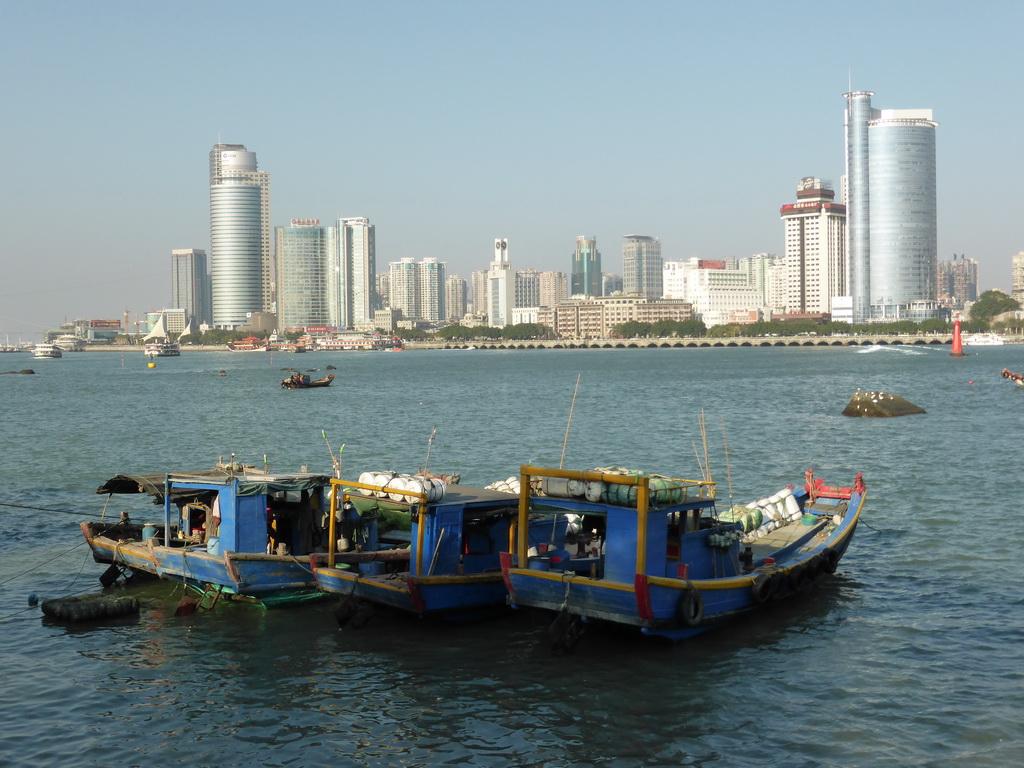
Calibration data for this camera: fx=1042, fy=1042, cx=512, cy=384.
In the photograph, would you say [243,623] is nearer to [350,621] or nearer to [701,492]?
[350,621]

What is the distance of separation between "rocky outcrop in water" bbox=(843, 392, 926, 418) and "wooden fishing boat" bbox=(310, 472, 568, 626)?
148 ft

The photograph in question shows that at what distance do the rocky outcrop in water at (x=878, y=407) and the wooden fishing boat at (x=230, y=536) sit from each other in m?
46.6

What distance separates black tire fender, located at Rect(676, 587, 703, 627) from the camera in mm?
17469

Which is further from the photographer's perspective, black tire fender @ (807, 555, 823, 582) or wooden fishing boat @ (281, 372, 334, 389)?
wooden fishing boat @ (281, 372, 334, 389)

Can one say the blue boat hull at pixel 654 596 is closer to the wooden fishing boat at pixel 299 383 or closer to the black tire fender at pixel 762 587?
the black tire fender at pixel 762 587

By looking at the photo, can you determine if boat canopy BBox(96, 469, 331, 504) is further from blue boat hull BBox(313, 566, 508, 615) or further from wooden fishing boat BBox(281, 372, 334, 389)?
wooden fishing boat BBox(281, 372, 334, 389)

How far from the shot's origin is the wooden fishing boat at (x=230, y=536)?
66.0ft

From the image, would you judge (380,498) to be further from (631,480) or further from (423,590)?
(631,480)

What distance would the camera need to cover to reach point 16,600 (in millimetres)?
21766

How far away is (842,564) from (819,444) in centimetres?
2534

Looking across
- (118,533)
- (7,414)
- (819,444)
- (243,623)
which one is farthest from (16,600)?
(7,414)

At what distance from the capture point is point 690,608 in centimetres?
1758

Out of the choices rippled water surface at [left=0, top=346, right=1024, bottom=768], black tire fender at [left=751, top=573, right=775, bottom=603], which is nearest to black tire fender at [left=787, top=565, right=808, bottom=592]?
rippled water surface at [left=0, top=346, right=1024, bottom=768]

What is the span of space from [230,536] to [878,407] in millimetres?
49108
